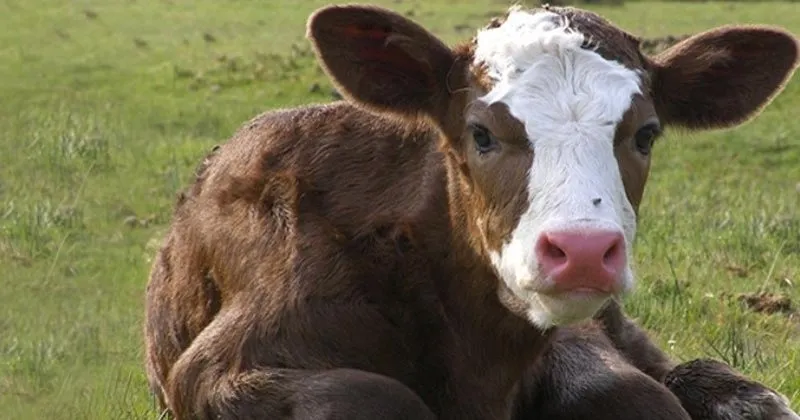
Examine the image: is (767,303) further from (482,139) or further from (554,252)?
(554,252)

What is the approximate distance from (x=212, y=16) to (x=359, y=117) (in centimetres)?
2625

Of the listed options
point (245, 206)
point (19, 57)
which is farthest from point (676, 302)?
point (19, 57)

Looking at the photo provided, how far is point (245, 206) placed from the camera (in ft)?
22.9

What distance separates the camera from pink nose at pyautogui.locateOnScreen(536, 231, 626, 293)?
5270mm

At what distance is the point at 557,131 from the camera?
5840 millimetres

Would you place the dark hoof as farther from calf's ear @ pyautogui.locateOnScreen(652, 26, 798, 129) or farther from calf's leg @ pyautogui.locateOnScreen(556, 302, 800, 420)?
calf's ear @ pyautogui.locateOnScreen(652, 26, 798, 129)

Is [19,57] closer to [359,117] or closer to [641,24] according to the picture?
[641,24]

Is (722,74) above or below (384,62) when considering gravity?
below

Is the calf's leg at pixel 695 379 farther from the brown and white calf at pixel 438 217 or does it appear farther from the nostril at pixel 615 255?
the nostril at pixel 615 255

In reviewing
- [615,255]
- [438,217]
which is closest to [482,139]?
[438,217]

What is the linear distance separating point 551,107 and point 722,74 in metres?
1.25

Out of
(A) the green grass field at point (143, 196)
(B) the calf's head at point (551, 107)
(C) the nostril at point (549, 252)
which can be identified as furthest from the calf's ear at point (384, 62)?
(A) the green grass field at point (143, 196)

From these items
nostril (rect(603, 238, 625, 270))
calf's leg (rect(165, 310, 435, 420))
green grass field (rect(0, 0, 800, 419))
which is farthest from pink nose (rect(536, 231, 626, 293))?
green grass field (rect(0, 0, 800, 419))

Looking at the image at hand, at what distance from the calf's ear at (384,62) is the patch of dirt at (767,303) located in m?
4.42
